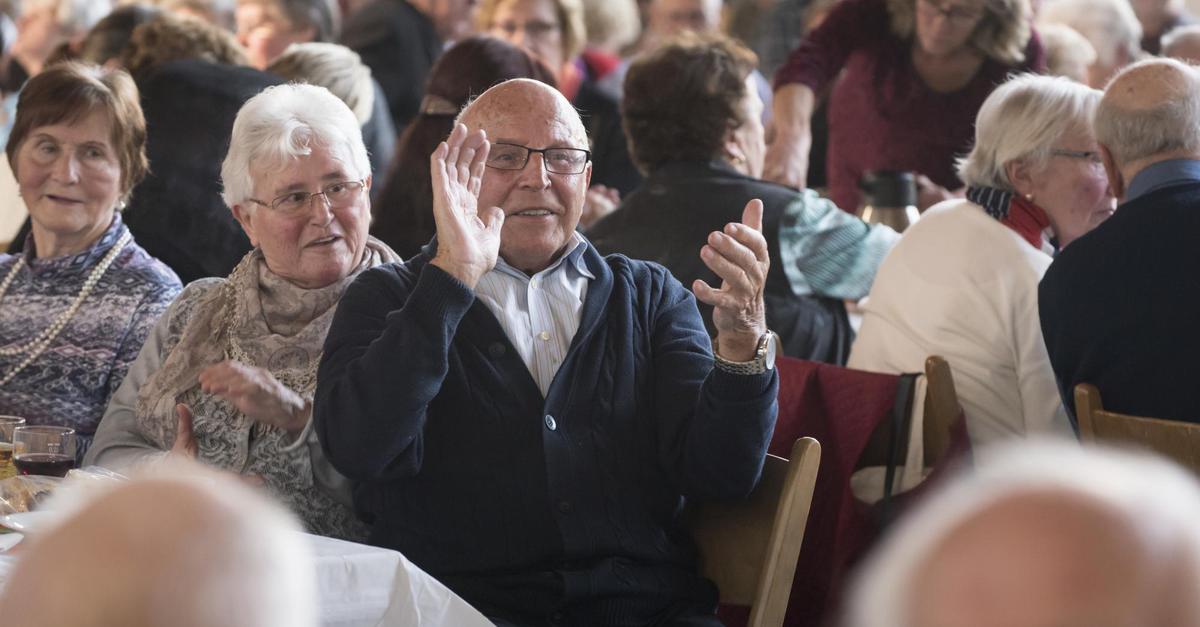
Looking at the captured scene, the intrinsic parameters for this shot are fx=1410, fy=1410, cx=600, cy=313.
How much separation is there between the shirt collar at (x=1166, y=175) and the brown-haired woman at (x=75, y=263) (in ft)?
6.92

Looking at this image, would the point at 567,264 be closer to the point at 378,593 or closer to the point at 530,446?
the point at 530,446

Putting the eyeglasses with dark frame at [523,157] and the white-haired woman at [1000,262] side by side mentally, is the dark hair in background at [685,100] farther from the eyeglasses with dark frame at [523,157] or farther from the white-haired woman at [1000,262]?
the eyeglasses with dark frame at [523,157]

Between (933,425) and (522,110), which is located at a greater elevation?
(522,110)

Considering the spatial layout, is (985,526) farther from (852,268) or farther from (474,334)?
(852,268)

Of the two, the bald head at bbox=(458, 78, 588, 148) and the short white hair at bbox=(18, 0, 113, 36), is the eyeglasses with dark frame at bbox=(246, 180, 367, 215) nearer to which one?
the bald head at bbox=(458, 78, 588, 148)

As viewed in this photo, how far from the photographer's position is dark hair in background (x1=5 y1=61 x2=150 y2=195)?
317cm

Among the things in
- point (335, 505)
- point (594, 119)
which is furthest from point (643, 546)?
point (594, 119)

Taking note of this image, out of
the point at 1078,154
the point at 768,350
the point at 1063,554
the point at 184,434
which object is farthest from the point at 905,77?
Answer: the point at 1063,554

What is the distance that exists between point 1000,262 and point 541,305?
4.14 feet

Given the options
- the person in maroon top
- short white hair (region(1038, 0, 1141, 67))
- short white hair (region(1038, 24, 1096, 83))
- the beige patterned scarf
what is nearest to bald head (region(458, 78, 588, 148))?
the beige patterned scarf

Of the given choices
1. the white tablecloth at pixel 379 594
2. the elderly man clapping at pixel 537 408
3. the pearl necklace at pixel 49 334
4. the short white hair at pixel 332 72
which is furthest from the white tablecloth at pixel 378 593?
the short white hair at pixel 332 72

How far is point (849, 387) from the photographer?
2.83 m

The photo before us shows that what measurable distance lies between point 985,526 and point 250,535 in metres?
0.26

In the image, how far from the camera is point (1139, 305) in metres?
2.81
